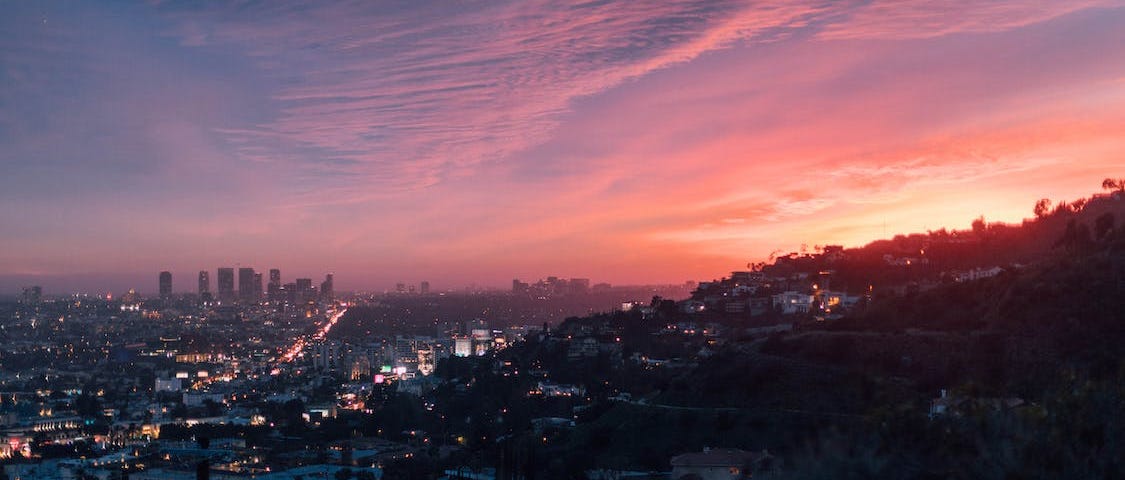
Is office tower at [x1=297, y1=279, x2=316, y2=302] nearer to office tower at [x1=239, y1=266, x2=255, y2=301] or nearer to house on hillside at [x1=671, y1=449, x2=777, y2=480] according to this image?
office tower at [x1=239, y1=266, x2=255, y2=301]

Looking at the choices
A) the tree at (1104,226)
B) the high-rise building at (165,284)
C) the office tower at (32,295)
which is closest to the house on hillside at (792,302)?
the tree at (1104,226)

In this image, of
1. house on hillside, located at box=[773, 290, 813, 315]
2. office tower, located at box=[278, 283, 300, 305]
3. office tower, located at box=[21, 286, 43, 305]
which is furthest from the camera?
office tower, located at box=[278, 283, 300, 305]

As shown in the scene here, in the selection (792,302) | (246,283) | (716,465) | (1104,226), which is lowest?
(716,465)

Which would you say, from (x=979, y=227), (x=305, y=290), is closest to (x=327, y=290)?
(x=305, y=290)

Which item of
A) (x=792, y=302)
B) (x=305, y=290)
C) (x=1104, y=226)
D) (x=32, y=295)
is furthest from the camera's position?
(x=305, y=290)

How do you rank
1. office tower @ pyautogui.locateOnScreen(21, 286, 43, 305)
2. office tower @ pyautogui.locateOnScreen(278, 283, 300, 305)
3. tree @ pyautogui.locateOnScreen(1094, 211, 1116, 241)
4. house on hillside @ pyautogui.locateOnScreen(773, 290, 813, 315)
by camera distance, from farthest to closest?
office tower @ pyautogui.locateOnScreen(278, 283, 300, 305)
office tower @ pyautogui.locateOnScreen(21, 286, 43, 305)
house on hillside @ pyautogui.locateOnScreen(773, 290, 813, 315)
tree @ pyautogui.locateOnScreen(1094, 211, 1116, 241)

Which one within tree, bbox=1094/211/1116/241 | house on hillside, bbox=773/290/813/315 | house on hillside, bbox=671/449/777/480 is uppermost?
tree, bbox=1094/211/1116/241

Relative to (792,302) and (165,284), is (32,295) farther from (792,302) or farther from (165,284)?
(792,302)

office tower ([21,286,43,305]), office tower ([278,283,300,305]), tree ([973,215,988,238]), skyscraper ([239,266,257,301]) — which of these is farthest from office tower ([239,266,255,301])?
tree ([973,215,988,238])

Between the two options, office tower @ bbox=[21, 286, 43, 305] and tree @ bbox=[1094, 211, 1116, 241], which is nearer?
tree @ bbox=[1094, 211, 1116, 241]
